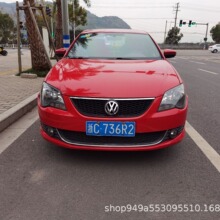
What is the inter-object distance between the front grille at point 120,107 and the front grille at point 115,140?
9.3 inches

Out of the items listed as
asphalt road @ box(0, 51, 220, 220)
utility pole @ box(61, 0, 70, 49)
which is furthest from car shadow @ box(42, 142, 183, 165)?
utility pole @ box(61, 0, 70, 49)

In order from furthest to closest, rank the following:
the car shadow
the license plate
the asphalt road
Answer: the car shadow → the license plate → the asphalt road

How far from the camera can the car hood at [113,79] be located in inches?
124

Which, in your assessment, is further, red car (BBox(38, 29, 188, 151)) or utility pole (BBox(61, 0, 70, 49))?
utility pole (BBox(61, 0, 70, 49))

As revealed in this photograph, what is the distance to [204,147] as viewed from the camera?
390 cm

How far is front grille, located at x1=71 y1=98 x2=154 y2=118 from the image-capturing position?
3088 mm

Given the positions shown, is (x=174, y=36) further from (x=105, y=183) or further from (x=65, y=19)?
(x=105, y=183)

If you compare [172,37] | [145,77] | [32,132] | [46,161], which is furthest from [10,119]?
[172,37]

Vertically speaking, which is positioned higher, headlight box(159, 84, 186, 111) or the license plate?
headlight box(159, 84, 186, 111)

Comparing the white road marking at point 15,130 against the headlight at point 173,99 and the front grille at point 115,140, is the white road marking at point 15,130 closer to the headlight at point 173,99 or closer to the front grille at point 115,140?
the front grille at point 115,140

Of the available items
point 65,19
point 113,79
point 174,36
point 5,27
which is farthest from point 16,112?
point 174,36

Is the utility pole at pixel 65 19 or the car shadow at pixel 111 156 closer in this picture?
the car shadow at pixel 111 156

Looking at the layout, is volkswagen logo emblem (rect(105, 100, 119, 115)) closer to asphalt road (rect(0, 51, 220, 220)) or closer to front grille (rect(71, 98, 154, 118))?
front grille (rect(71, 98, 154, 118))

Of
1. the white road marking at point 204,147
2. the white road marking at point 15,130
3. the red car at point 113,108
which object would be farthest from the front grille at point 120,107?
the white road marking at point 15,130
